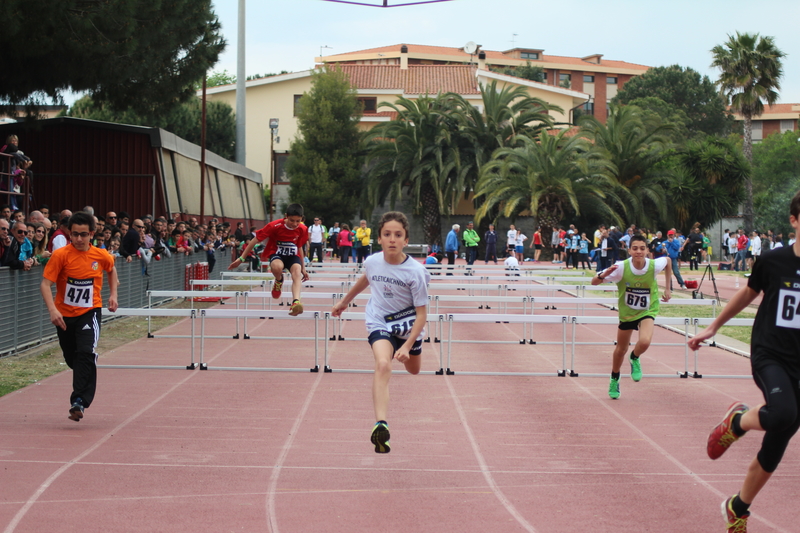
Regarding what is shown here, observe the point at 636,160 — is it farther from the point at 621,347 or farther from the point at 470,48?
the point at 621,347

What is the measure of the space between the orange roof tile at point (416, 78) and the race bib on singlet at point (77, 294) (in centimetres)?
5638

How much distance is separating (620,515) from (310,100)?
47.2 m

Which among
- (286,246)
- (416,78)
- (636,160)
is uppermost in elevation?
(416,78)

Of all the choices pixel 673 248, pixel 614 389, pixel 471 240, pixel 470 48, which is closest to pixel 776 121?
pixel 470 48

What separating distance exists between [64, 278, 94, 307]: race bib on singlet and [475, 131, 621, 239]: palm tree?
33.4m

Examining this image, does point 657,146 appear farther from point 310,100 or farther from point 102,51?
point 102,51

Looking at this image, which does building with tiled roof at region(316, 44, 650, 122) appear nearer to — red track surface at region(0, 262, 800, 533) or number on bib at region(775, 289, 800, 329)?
red track surface at region(0, 262, 800, 533)

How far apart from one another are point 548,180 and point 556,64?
6392cm

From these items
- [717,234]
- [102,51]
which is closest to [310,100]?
[717,234]

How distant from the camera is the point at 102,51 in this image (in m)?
16.4

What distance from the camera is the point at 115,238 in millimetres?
16531

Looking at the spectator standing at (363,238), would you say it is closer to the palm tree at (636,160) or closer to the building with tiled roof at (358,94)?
the palm tree at (636,160)

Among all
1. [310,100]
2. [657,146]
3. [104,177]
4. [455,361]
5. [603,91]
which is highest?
[603,91]

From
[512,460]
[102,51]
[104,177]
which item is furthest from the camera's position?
[104,177]
